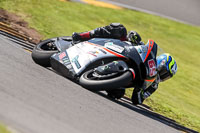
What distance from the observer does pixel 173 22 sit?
62.3ft

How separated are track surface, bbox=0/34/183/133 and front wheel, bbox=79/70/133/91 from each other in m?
0.12

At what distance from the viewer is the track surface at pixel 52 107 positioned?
384cm

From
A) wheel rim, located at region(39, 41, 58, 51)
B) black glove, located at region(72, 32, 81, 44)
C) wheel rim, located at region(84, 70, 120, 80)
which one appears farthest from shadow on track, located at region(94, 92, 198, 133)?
wheel rim, located at region(39, 41, 58, 51)

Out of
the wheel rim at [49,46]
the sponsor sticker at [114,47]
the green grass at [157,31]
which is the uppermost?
the sponsor sticker at [114,47]

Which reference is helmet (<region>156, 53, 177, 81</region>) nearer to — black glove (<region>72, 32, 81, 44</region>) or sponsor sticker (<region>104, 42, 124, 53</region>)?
sponsor sticker (<region>104, 42, 124, 53</region>)

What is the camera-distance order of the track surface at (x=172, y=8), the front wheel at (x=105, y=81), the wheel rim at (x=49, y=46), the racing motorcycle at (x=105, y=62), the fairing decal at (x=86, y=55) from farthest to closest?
the track surface at (x=172, y=8) → the wheel rim at (x=49, y=46) → the fairing decal at (x=86, y=55) → the racing motorcycle at (x=105, y=62) → the front wheel at (x=105, y=81)

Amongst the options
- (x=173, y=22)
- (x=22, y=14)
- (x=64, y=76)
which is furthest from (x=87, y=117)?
(x=173, y=22)

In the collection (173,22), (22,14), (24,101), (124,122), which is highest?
(24,101)

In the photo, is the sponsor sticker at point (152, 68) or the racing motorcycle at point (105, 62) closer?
the racing motorcycle at point (105, 62)

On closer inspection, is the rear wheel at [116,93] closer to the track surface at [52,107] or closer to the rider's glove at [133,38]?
the track surface at [52,107]

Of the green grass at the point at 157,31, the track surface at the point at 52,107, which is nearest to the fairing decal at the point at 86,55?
the track surface at the point at 52,107

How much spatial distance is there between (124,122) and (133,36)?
219cm

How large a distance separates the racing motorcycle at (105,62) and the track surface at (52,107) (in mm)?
205

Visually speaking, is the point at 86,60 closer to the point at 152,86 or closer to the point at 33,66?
the point at 33,66
